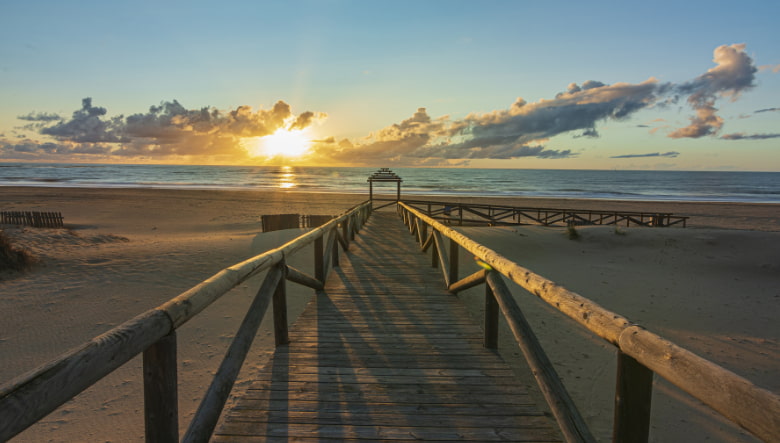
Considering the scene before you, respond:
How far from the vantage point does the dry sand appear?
4230mm

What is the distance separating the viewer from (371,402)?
2.75 meters

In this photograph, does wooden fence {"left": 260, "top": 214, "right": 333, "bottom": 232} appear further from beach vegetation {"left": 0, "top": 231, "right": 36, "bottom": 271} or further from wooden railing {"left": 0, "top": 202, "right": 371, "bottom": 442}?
wooden railing {"left": 0, "top": 202, "right": 371, "bottom": 442}

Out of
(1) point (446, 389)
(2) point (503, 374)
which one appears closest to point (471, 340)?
(2) point (503, 374)

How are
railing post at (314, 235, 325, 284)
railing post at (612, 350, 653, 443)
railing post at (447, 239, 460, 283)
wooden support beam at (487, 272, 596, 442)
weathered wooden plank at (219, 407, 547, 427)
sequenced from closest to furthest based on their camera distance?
railing post at (612, 350, 653, 443)
wooden support beam at (487, 272, 596, 442)
weathered wooden plank at (219, 407, 547, 427)
railing post at (447, 239, 460, 283)
railing post at (314, 235, 325, 284)

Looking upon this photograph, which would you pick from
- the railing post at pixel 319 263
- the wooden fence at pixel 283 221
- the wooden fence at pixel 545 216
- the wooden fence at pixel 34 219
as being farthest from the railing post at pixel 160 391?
the wooden fence at pixel 34 219

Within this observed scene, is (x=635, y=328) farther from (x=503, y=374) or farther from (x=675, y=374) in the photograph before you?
(x=503, y=374)

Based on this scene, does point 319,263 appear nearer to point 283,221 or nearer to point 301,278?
point 301,278

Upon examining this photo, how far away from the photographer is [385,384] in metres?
3.01

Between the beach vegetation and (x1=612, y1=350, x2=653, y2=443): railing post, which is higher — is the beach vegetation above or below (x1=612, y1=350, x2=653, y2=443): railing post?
below

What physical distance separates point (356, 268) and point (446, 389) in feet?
14.8

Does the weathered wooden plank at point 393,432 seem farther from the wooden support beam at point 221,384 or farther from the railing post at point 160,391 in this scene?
the railing post at point 160,391

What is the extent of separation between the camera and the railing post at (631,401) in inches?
65.7

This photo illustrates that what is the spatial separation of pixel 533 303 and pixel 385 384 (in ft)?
18.2

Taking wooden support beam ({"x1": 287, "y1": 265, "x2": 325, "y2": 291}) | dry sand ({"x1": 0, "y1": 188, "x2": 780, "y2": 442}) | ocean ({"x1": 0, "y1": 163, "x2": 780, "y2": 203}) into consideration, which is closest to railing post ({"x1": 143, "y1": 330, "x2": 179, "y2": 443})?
wooden support beam ({"x1": 287, "y1": 265, "x2": 325, "y2": 291})
